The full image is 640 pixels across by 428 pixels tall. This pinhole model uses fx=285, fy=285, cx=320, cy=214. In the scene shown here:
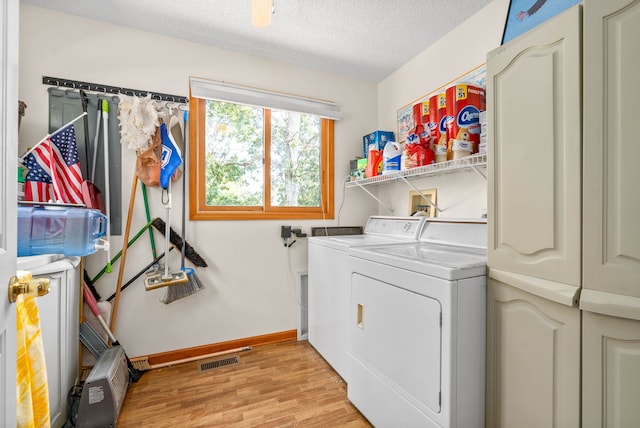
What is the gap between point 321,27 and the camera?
2.07 meters

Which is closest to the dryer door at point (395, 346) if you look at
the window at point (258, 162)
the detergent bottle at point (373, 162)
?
the detergent bottle at point (373, 162)

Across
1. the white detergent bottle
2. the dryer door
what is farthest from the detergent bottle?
the dryer door

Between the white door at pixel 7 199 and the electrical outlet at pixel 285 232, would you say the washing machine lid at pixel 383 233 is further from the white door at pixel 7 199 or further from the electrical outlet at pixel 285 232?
the white door at pixel 7 199

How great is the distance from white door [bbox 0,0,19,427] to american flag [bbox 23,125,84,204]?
4.33 ft

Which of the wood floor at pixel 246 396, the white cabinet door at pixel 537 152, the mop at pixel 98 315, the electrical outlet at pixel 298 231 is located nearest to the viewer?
the white cabinet door at pixel 537 152

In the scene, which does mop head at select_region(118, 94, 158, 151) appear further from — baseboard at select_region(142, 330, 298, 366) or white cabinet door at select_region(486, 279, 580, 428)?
white cabinet door at select_region(486, 279, 580, 428)

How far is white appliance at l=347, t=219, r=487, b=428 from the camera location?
3.75 ft

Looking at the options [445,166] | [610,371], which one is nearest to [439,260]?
[610,371]

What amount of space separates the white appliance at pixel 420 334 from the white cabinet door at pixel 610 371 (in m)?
0.35

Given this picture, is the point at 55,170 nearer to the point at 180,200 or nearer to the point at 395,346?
the point at 180,200

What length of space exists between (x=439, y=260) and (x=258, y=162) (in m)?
1.79

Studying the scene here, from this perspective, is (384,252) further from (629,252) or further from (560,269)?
(629,252)

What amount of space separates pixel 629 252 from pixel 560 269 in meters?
0.19

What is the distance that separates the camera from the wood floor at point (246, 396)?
1591 millimetres
